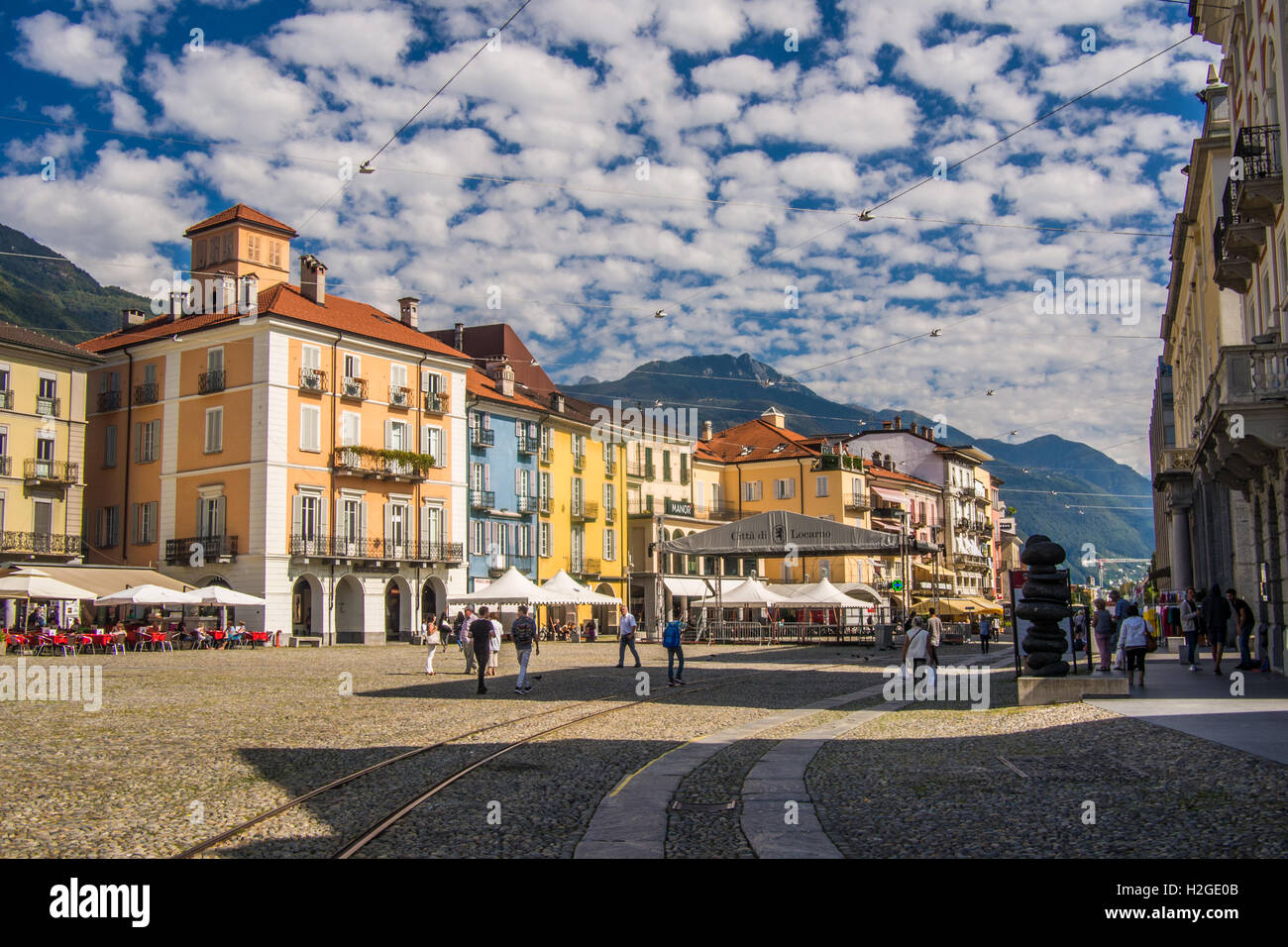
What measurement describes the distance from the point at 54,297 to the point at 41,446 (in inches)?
4552

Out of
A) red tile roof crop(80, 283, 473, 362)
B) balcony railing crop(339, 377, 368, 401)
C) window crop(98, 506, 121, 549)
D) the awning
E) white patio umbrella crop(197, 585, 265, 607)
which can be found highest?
red tile roof crop(80, 283, 473, 362)

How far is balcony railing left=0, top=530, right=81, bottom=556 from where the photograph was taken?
46312mm

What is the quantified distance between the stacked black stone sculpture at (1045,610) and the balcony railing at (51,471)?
140 ft

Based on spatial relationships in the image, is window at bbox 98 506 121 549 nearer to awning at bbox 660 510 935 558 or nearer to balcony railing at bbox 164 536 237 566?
balcony railing at bbox 164 536 237 566

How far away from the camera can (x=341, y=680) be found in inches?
941

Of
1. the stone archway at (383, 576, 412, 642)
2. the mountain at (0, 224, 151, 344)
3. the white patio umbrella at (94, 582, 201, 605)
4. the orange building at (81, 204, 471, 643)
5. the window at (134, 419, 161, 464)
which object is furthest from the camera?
the mountain at (0, 224, 151, 344)

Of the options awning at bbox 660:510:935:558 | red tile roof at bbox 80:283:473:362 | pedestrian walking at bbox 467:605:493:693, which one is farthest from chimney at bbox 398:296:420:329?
pedestrian walking at bbox 467:605:493:693

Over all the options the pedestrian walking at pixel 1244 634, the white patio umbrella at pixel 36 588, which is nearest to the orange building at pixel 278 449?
the white patio umbrella at pixel 36 588

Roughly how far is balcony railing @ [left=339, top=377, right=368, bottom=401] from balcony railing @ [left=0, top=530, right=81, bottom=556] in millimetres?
12732

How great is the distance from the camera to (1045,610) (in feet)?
58.4

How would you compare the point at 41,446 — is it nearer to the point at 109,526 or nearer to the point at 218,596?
the point at 109,526

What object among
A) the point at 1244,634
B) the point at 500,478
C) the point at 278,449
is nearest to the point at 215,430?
the point at 278,449
